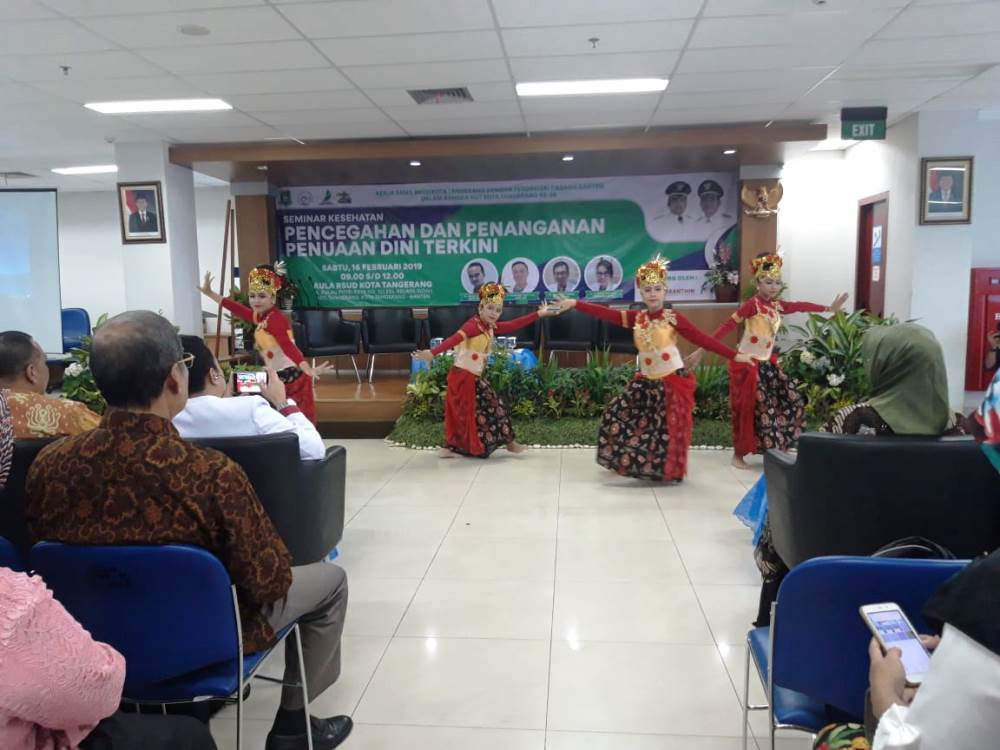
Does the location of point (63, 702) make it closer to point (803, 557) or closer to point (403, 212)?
point (803, 557)

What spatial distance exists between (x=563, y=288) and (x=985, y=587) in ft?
28.9

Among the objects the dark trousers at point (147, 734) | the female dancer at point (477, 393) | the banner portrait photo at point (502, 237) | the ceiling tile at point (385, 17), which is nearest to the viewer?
the dark trousers at point (147, 734)

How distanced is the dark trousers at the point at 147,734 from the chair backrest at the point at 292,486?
1.15 meters

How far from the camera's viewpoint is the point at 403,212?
9.62 meters

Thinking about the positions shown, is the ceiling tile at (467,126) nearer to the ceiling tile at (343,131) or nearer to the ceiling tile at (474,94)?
the ceiling tile at (343,131)

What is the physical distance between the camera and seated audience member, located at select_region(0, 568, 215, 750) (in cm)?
102

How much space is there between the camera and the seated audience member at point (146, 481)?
154cm

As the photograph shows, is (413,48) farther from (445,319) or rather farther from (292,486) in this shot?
(445,319)

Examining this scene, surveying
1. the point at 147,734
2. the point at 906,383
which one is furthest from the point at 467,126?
the point at 147,734

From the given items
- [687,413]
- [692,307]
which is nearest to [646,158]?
[692,307]

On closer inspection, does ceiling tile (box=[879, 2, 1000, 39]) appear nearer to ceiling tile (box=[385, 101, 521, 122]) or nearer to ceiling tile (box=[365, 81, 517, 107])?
ceiling tile (box=[365, 81, 517, 107])

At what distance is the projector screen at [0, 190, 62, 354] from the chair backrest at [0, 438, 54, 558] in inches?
161

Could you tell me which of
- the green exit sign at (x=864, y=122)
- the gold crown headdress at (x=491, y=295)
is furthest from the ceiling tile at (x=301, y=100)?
the green exit sign at (x=864, y=122)

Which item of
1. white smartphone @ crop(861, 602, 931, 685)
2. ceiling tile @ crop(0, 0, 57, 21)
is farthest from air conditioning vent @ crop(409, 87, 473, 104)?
white smartphone @ crop(861, 602, 931, 685)
